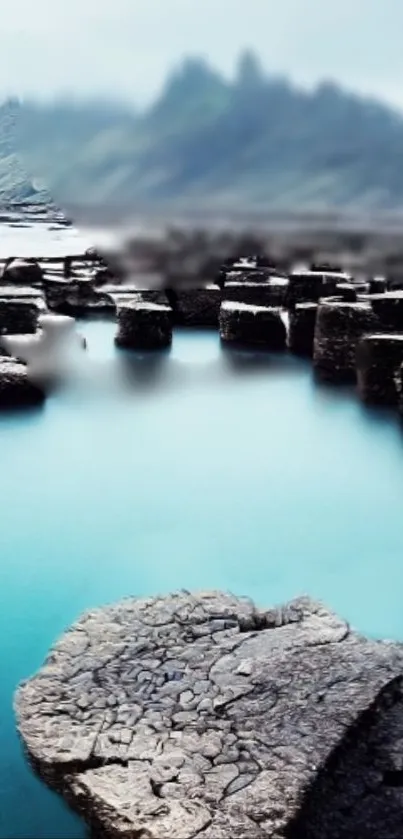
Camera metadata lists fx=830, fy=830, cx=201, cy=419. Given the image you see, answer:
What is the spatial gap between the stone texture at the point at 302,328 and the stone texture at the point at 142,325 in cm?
104

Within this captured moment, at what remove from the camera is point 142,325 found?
684 centimetres

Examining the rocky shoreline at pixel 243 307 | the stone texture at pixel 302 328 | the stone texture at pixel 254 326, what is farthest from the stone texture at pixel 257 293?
the stone texture at pixel 302 328

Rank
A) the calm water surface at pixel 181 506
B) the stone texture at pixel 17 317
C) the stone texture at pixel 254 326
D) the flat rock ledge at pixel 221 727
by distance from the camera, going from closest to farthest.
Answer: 1. the flat rock ledge at pixel 221 727
2. the calm water surface at pixel 181 506
3. the stone texture at pixel 17 317
4. the stone texture at pixel 254 326

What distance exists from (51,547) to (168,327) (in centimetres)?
386

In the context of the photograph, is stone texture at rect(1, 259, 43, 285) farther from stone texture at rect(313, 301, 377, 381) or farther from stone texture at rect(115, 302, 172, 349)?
stone texture at rect(313, 301, 377, 381)

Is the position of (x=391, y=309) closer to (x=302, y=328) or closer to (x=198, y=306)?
(x=302, y=328)

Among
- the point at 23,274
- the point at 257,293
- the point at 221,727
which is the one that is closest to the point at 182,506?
the point at 221,727

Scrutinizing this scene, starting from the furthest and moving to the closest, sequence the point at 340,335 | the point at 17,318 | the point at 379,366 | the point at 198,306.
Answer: the point at 198,306 → the point at 17,318 → the point at 340,335 → the point at 379,366

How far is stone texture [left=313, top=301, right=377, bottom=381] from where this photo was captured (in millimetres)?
5879

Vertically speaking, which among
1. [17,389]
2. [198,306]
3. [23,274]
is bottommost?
[17,389]

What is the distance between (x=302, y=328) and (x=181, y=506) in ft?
11.1

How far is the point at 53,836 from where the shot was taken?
191cm

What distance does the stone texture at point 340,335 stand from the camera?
588 cm

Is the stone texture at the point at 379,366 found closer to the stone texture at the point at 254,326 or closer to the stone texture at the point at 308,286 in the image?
the stone texture at the point at 254,326
